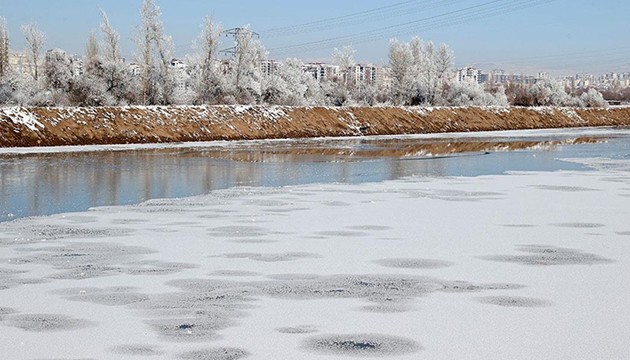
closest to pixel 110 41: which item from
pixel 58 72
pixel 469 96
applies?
pixel 58 72

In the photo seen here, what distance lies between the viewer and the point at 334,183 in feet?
61.2

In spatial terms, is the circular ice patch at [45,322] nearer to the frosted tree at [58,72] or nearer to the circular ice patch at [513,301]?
the circular ice patch at [513,301]

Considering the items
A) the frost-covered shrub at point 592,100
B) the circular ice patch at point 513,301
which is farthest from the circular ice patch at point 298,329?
the frost-covered shrub at point 592,100

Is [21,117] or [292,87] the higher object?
[292,87]

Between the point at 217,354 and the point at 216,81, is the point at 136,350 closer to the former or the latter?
the point at 217,354

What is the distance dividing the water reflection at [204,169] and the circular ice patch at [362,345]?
8.00 m

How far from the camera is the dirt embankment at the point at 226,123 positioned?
3459 cm

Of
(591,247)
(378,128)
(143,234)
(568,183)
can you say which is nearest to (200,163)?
(568,183)

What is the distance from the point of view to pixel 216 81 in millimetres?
64562

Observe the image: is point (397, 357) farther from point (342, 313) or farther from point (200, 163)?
point (200, 163)

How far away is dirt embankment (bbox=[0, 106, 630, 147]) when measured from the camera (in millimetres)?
34594

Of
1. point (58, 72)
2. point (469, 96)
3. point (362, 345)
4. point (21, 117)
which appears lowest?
point (362, 345)

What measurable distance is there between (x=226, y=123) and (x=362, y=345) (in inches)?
1493

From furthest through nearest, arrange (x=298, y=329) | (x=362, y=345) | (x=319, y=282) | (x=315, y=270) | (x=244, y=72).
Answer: (x=244, y=72), (x=315, y=270), (x=319, y=282), (x=298, y=329), (x=362, y=345)
